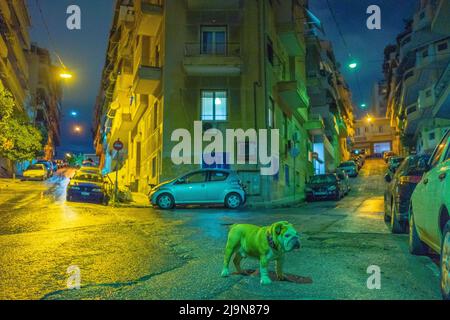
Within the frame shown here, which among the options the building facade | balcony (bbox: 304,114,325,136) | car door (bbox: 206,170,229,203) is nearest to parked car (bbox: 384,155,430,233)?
car door (bbox: 206,170,229,203)

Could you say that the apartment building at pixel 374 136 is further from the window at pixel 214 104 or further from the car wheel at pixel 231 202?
the car wheel at pixel 231 202

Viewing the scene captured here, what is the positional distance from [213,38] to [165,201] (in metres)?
10.7

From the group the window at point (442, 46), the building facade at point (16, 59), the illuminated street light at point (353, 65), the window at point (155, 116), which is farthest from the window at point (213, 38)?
the window at point (442, 46)

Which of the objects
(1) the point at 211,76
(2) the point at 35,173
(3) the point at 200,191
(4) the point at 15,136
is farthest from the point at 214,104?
(2) the point at 35,173

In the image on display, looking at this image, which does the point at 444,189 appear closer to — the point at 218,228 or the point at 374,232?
the point at 374,232

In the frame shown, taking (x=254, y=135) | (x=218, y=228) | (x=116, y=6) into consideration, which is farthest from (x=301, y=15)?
(x=218, y=228)

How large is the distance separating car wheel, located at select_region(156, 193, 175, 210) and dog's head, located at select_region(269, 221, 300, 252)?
1254 centimetres

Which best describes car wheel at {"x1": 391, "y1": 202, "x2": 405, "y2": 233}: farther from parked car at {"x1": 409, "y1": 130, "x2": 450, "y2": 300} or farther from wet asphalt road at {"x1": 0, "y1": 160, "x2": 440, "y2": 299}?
parked car at {"x1": 409, "y1": 130, "x2": 450, "y2": 300}

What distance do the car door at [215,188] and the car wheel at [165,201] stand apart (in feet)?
4.90

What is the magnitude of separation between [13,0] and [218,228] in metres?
42.5

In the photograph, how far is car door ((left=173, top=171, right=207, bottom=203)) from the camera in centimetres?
1692

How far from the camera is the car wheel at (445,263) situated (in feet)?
13.0

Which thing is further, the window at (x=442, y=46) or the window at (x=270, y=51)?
the window at (x=442, y=46)

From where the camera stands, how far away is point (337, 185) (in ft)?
76.3
